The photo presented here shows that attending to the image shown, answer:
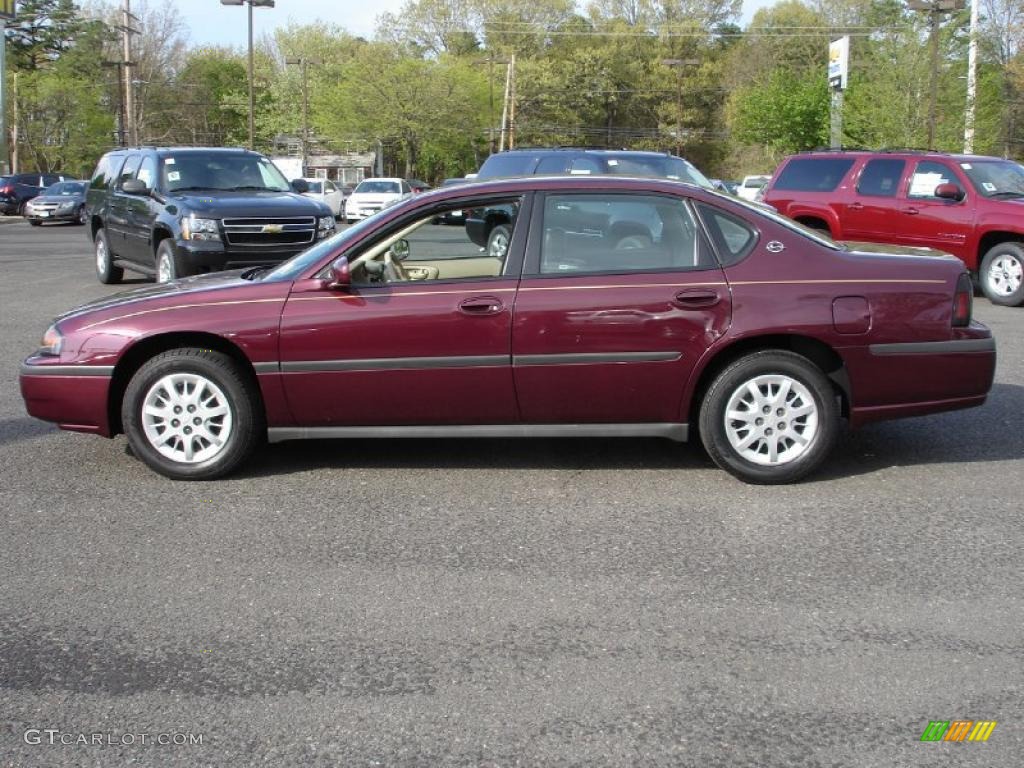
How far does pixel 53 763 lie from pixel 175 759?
33 centimetres

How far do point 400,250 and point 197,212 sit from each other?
24.4ft

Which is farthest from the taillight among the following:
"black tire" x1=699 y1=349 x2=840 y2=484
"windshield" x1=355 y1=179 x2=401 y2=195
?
"windshield" x1=355 y1=179 x2=401 y2=195

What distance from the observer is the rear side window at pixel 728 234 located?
5660mm

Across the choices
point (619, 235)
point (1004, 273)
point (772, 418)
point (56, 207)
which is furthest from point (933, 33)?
point (56, 207)

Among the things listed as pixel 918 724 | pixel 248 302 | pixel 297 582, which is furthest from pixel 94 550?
pixel 918 724

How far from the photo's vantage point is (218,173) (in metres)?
13.8

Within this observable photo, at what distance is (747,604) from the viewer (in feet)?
13.6

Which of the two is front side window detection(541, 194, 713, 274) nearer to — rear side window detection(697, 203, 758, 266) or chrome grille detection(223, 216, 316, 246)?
rear side window detection(697, 203, 758, 266)

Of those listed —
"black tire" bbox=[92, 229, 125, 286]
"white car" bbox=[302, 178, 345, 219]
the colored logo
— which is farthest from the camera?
"white car" bbox=[302, 178, 345, 219]

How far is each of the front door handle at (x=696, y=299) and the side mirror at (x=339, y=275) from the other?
164 cm

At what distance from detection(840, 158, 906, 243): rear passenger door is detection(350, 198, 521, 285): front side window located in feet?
30.5

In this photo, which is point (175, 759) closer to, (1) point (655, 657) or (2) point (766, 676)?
(1) point (655, 657)

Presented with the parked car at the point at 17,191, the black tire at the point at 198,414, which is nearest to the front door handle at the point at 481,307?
the black tire at the point at 198,414

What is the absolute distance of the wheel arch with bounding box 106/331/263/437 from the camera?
574cm
